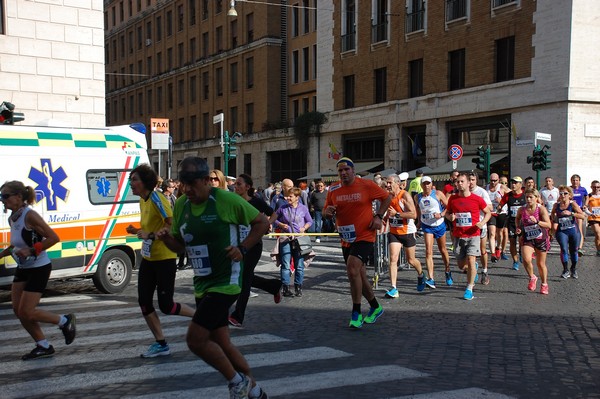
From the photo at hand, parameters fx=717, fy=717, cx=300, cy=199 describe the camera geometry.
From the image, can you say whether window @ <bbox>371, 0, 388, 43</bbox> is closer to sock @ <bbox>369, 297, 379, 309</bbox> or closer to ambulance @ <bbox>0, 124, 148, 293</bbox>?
ambulance @ <bbox>0, 124, 148, 293</bbox>

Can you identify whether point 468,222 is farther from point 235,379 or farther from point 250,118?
point 250,118

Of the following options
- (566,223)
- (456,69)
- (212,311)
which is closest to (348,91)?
(456,69)

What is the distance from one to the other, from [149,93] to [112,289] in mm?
52604

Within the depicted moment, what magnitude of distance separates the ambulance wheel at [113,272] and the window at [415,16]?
22.8 metres

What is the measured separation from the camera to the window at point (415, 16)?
3130 centimetres

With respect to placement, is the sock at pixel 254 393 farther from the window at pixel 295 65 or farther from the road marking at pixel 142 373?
the window at pixel 295 65

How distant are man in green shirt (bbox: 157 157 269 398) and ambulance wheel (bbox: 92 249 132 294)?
6.70 m

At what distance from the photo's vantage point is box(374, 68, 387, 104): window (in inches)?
1320

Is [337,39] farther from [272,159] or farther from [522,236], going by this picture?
[522,236]

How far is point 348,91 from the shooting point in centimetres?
3619

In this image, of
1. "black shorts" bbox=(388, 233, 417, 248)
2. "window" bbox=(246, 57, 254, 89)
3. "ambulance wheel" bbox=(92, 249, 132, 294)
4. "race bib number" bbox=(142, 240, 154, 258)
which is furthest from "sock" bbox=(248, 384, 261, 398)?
"window" bbox=(246, 57, 254, 89)

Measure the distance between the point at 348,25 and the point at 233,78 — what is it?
46.8ft

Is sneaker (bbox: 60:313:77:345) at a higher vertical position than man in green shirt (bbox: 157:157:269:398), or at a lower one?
lower

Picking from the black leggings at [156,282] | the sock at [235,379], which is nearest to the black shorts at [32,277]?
the black leggings at [156,282]
